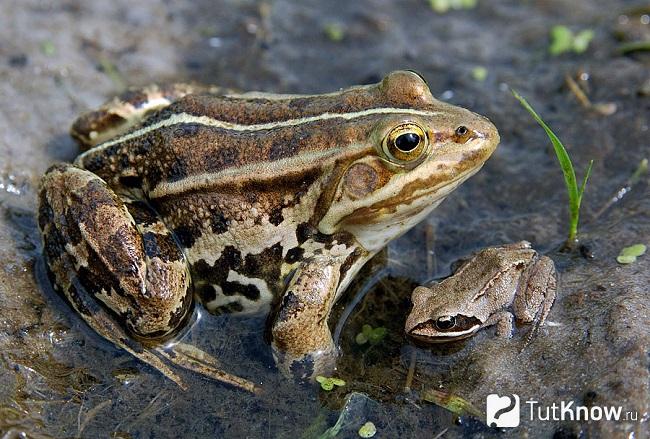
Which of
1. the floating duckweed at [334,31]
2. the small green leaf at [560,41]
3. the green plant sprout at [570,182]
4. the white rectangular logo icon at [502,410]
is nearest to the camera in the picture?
the white rectangular logo icon at [502,410]

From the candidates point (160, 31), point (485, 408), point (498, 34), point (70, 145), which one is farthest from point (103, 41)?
point (485, 408)

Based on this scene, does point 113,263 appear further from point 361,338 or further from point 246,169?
point 361,338

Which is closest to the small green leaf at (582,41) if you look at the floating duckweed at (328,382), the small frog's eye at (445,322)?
the small frog's eye at (445,322)

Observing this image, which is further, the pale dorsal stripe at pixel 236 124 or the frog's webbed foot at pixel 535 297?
the frog's webbed foot at pixel 535 297

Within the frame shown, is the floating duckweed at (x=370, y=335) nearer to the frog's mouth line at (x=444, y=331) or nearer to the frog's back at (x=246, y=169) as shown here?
the frog's mouth line at (x=444, y=331)

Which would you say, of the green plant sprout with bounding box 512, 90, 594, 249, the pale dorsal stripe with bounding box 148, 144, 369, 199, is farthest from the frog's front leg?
the green plant sprout with bounding box 512, 90, 594, 249

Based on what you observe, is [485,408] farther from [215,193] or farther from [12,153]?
[12,153]
